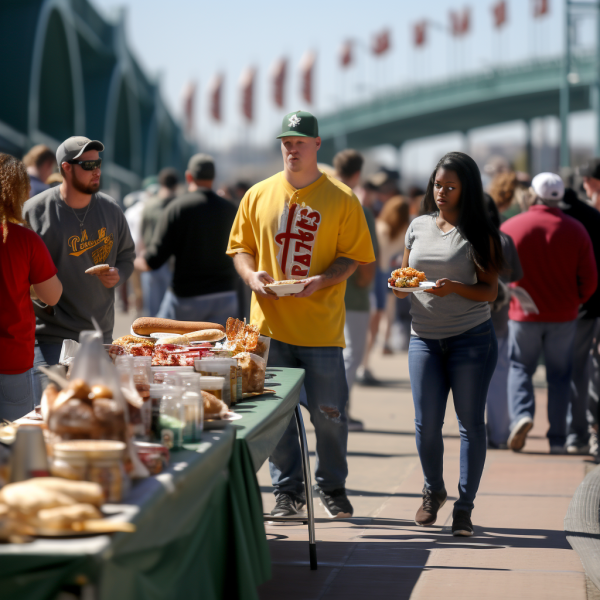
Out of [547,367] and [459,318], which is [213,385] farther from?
[547,367]

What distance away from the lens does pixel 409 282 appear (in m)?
4.93

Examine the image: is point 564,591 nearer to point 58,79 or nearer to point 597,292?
point 597,292

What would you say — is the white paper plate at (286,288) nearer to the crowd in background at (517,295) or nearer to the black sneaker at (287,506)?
the black sneaker at (287,506)

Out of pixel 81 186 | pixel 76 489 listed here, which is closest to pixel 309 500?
pixel 81 186

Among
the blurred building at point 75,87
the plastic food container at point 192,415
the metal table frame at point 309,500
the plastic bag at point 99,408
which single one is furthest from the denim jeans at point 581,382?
the blurred building at point 75,87

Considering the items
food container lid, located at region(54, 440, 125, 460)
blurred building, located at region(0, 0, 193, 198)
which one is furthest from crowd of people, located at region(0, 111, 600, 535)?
blurred building, located at region(0, 0, 193, 198)

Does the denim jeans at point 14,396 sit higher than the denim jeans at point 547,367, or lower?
higher

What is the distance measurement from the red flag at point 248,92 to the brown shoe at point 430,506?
4233 inches

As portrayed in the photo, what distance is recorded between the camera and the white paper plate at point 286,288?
5.01 m

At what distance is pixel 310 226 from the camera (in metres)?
5.34

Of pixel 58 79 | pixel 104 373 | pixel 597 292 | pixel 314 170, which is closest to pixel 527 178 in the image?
pixel 597 292

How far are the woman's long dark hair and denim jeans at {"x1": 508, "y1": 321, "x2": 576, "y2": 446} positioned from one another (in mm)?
2694

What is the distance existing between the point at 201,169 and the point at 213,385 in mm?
4402

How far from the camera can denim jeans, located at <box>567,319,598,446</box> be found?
781 centimetres
